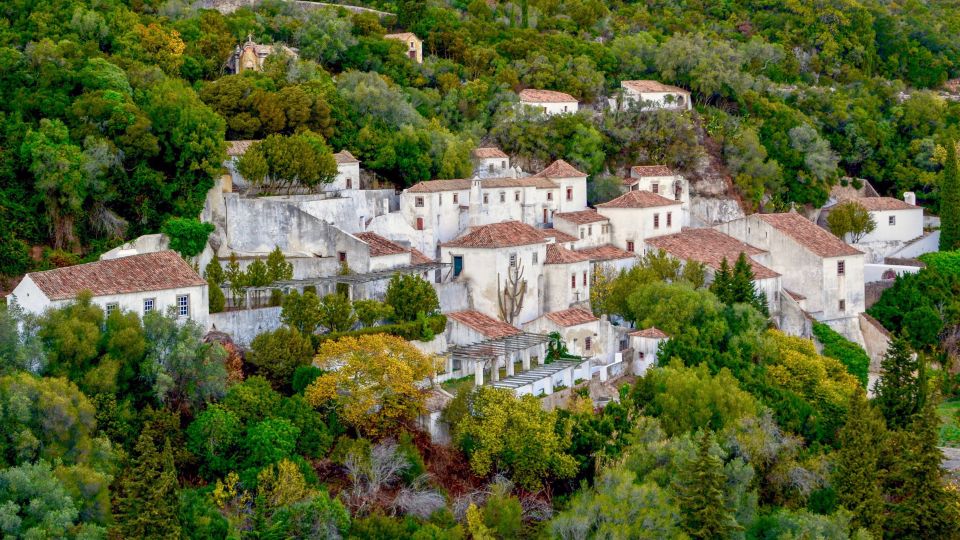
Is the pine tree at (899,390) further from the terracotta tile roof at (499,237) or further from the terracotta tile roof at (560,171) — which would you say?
the terracotta tile roof at (560,171)

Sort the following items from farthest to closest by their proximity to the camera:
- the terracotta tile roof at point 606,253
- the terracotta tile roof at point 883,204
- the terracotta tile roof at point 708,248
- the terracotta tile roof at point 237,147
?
1. the terracotta tile roof at point 883,204
2. the terracotta tile roof at point 708,248
3. the terracotta tile roof at point 606,253
4. the terracotta tile roof at point 237,147

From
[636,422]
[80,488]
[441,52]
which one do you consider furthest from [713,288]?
[441,52]

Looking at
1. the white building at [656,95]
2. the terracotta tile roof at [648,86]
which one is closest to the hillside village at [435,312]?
the white building at [656,95]

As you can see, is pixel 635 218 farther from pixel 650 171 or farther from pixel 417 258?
pixel 417 258

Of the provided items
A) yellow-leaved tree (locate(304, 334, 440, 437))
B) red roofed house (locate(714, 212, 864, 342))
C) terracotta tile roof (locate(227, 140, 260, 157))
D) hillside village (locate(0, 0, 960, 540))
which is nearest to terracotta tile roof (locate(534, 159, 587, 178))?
hillside village (locate(0, 0, 960, 540))

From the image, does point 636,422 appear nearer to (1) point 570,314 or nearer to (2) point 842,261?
(1) point 570,314

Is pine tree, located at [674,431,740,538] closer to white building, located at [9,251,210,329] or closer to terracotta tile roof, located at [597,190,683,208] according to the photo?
white building, located at [9,251,210,329]
